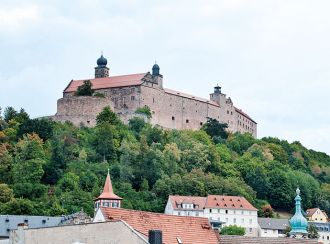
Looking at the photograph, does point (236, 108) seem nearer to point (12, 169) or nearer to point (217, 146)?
point (217, 146)

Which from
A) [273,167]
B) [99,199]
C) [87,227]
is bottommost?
[87,227]

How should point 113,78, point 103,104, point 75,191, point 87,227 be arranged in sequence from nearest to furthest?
1. point 87,227
2. point 75,191
3. point 103,104
4. point 113,78

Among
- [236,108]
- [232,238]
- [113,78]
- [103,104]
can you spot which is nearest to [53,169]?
[103,104]

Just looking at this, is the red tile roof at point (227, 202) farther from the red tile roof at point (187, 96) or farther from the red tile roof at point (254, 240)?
the red tile roof at point (254, 240)

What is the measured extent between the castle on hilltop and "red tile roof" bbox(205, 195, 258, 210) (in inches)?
970

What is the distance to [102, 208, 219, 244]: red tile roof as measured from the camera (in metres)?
31.9

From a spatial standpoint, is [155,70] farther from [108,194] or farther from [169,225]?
[169,225]

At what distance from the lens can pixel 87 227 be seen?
98.1 ft

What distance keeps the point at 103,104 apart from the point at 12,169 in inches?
886

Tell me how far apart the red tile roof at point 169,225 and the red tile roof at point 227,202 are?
7409 cm

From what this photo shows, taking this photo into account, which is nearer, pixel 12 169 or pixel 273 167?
pixel 12 169

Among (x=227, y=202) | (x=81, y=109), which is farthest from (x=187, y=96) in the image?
(x=227, y=202)

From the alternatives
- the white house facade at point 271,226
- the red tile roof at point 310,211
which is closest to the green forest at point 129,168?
the red tile roof at point 310,211

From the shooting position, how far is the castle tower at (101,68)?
142125mm
